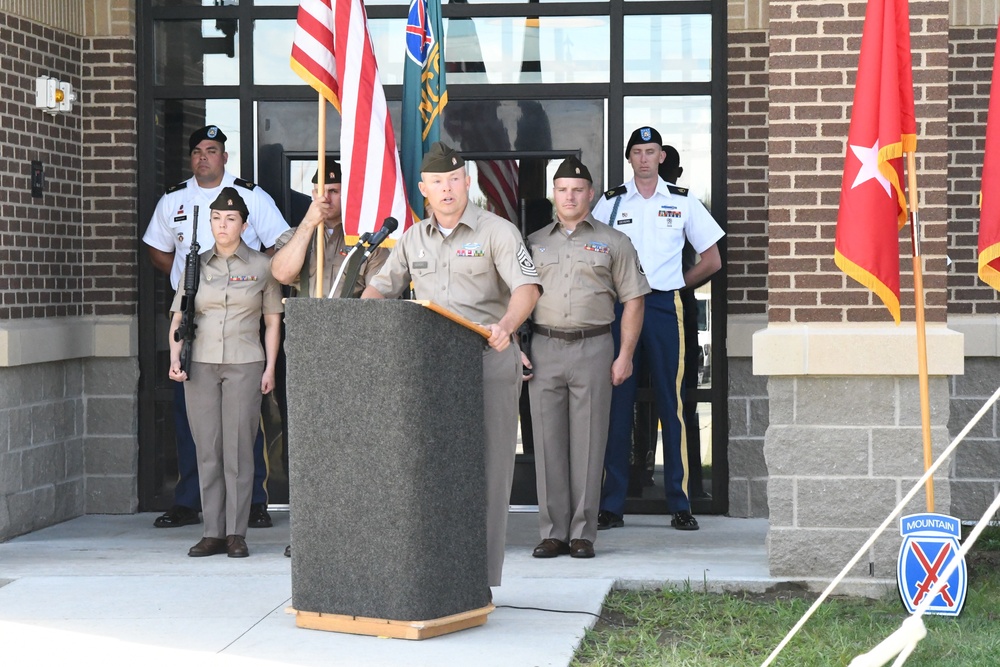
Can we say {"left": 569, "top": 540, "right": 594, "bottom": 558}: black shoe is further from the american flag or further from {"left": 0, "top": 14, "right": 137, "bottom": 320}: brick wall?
{"left": 0, "top": 14, "right": 137, "bottom": 320}: brick wall

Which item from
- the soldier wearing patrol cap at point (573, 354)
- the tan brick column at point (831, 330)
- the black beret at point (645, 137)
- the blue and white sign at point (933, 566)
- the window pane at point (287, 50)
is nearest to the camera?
the blue and white sign at point (933, 566)

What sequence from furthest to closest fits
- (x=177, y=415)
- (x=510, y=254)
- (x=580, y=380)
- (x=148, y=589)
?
(x=177, y=415) → (x=580, y=380) → (x=148, y=589) → (x=510, y=254)

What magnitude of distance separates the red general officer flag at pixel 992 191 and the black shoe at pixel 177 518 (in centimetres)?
458

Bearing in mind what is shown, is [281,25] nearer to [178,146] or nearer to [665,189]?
[178,146]

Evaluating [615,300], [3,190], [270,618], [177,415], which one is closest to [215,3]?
[3,190]

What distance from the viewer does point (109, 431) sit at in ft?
26.6

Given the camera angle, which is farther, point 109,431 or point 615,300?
point 109,431

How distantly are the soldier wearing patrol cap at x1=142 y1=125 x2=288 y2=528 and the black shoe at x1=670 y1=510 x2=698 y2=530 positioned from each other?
2.32m

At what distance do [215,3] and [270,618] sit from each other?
4.23 metres

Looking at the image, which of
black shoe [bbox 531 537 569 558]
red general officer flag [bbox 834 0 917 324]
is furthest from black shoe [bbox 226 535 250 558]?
red general officer flag [bbox 834 0 917 324]

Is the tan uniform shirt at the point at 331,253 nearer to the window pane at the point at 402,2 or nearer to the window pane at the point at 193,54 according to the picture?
the window pane at the point at 193,54

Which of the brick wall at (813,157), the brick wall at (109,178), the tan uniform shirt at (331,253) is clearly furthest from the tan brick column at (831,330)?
the brick wall at (109,178)

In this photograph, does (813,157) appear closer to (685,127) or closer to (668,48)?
(685,127)

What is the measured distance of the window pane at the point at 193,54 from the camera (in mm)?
8125
